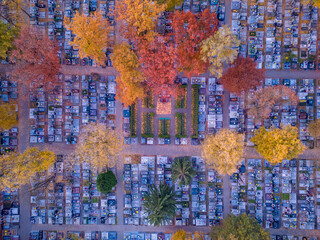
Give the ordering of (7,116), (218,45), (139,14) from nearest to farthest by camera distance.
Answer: (218,45)
(139,14)
(7,116)

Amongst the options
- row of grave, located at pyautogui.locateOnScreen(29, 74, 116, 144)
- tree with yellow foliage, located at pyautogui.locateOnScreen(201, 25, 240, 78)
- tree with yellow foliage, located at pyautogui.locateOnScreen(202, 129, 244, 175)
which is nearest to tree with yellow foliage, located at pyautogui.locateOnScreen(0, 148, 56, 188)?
row of grave, located at pyautogui.locateOnScreen(29, 74, 116, 144)

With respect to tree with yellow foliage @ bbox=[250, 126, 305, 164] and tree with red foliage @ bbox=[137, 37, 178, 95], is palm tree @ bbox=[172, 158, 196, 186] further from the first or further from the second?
tree with red foliage @ bbox=[137, 37, 178, 95]

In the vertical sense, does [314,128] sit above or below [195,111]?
below

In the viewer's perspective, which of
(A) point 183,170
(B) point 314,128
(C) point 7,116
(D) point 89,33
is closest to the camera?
(D) point 89,33

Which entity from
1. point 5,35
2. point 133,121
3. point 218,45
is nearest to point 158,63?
point 218,45

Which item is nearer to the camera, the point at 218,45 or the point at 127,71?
the point at 218,45

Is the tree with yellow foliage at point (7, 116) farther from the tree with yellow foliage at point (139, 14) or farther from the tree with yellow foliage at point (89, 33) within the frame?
the tree with yellow foliage at point (139, 14)

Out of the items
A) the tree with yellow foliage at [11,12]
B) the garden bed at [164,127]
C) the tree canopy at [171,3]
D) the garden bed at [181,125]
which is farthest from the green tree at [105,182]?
the tree canopy at [171,3]

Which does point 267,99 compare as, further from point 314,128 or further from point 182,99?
point 182,99
